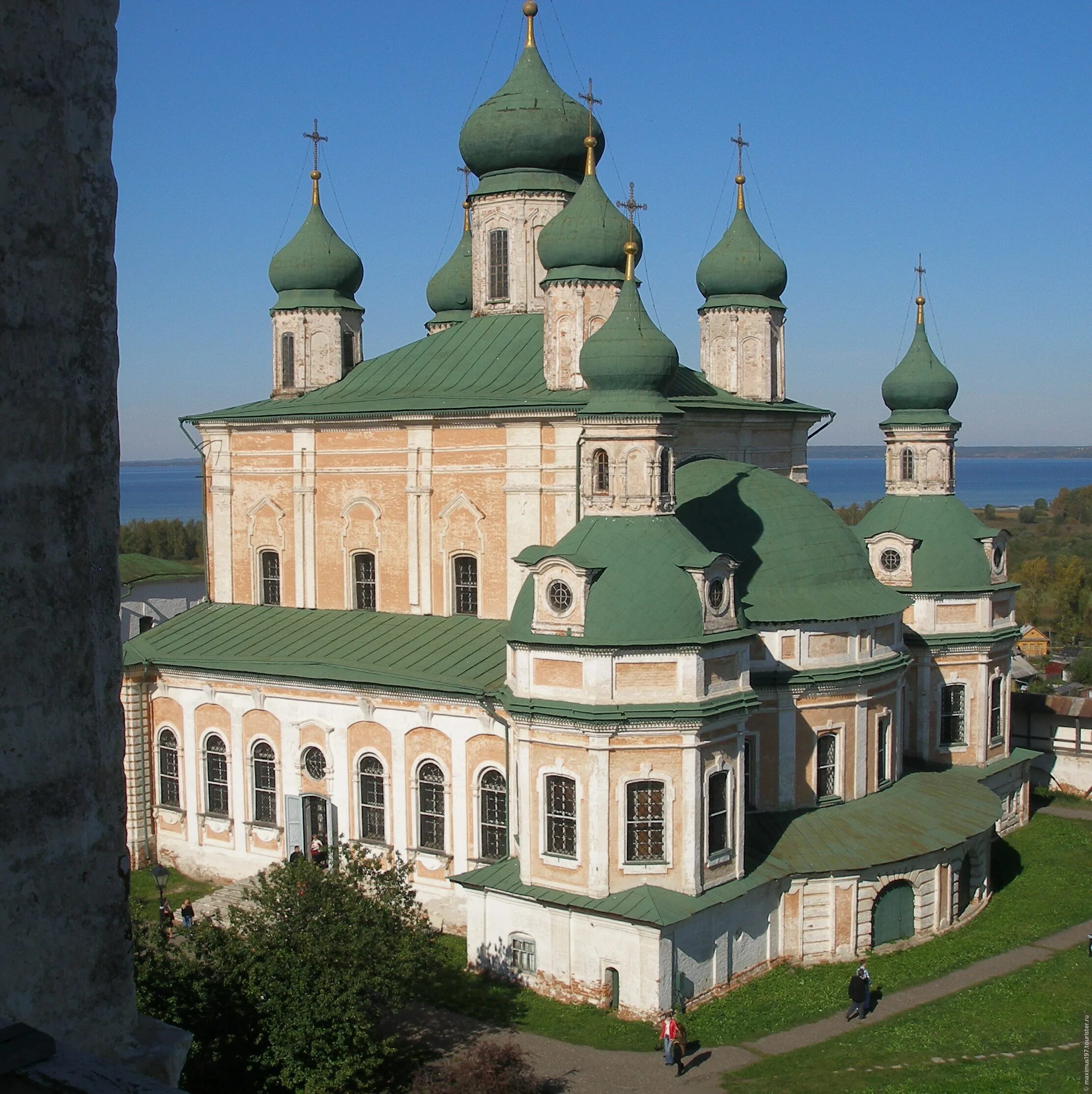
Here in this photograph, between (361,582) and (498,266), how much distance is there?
24.2ft

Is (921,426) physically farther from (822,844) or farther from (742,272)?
(822,844)

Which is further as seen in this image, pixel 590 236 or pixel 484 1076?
pixel 590 236

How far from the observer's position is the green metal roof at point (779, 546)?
70.7ft

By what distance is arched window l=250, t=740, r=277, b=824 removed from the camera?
24.1m

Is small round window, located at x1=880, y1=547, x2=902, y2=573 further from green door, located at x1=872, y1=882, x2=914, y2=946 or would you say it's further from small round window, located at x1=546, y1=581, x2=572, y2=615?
small round window, located at x1=546, y1=581, x2=572, y2=615

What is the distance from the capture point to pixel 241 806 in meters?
24.4

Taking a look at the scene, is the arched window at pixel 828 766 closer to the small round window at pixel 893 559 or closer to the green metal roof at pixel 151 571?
the small round window at pixel 893 559

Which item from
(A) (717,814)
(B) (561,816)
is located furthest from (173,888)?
(A) (717,814)

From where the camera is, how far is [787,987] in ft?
62.7

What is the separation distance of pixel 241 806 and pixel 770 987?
10.4 metres

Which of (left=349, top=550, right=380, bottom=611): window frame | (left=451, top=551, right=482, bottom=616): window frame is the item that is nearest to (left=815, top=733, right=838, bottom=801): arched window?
(left=451, top=551, right=482, bottom=616): window frame

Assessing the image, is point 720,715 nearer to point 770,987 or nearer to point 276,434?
point 770,987

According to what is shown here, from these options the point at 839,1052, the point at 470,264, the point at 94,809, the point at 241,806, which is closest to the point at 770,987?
the point at 839,1052

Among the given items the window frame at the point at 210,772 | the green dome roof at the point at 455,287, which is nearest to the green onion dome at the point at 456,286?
the green dome roof at the point at 455,287
